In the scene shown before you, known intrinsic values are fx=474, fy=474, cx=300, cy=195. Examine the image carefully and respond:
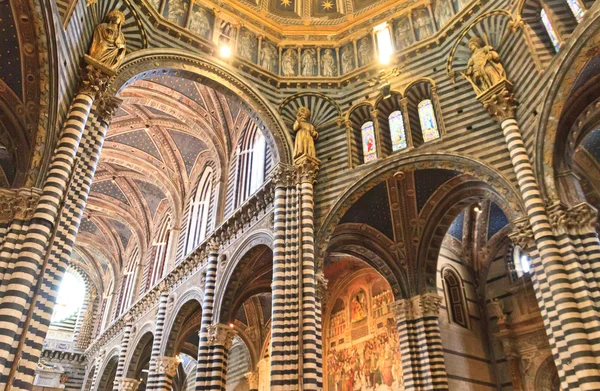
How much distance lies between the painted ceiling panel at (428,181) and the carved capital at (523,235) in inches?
143

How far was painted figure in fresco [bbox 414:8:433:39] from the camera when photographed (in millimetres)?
14609

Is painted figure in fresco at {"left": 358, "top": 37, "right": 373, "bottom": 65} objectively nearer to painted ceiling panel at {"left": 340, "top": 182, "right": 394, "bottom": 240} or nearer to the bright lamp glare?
the bright lamp glare

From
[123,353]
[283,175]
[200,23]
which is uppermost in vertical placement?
[200,23]

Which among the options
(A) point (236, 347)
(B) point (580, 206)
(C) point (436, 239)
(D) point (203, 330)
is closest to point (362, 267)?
(C) point (436, 239)

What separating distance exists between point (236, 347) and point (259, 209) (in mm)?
10913

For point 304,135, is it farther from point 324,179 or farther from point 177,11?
point 177,11

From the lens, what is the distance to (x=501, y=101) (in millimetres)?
11211

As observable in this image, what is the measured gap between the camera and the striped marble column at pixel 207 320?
13875 millimetres

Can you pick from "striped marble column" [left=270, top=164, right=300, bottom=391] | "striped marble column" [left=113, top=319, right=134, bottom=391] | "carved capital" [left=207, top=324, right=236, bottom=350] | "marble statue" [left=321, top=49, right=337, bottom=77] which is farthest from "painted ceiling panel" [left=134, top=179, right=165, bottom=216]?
"striped marble column" [left=270, top=164, right=300, bottom=391]

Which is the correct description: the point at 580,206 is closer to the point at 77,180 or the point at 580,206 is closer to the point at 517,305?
the point at 517,305

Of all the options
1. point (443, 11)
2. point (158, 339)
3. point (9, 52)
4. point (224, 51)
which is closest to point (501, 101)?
point (443, 11)

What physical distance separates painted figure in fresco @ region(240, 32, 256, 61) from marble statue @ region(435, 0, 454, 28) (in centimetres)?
600

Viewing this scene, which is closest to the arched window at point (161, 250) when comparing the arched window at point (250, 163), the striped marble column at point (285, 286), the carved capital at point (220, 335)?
the arched window at point (250, 163)

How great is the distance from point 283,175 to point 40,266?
6.85 metres
